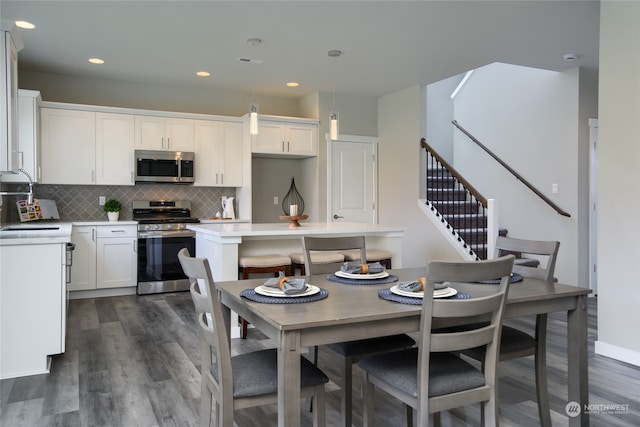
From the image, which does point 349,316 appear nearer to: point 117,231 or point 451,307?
point 451,307

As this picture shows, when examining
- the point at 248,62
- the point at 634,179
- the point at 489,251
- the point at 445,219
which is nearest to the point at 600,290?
the point at 634,179

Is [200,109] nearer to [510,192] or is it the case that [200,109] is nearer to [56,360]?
[56,360]

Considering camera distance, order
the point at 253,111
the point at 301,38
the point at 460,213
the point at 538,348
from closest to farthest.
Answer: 1. the point at 538,348
2. the point at 253,111
3. the point at 301,38
4. the point at 460,213

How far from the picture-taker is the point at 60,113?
17.5 feet

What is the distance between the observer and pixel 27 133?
191 inches

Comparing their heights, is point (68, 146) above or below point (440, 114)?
below

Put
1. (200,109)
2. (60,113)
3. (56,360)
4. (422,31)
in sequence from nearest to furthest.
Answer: (56,360) < (422,31) < (60,113) < (200,109)

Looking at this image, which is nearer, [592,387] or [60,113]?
[592,387]

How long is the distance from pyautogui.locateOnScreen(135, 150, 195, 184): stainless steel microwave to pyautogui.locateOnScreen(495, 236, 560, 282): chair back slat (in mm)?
4292

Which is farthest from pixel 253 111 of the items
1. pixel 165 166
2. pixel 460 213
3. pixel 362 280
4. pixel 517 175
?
pixel 517 175

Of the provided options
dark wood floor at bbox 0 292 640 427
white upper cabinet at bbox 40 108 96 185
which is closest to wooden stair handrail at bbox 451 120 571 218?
dark wood floor at bbox 0 292 640 427

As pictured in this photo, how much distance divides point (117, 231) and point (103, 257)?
1.10ft

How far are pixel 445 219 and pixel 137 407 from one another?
4323 mm

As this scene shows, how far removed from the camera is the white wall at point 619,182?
10.8 feet
